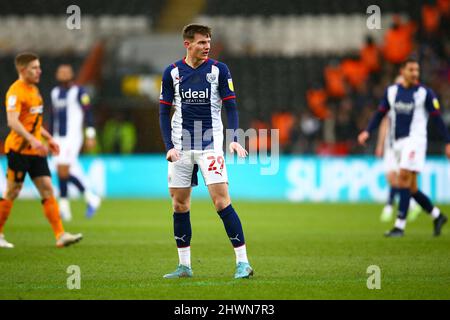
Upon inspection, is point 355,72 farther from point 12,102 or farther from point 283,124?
point 12,102

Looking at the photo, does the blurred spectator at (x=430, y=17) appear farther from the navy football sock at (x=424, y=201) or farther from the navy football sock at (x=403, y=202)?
the navy football sock at (x=403, y=202)

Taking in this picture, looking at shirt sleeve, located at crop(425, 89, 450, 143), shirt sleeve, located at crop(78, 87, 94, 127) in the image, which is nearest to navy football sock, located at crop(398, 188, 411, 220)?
shirt sleeve, located at crop(425, 89, 450, 143)

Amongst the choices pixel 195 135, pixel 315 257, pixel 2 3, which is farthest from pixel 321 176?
pixel 2 3

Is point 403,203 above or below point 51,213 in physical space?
below

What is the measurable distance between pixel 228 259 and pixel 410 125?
3989 millimetres

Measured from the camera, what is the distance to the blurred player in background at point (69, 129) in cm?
1479

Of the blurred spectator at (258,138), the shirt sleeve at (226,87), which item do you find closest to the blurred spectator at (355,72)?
the blurred spectator at (258,138)

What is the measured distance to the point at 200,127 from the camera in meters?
7.81

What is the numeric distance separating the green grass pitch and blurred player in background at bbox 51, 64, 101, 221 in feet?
1.75

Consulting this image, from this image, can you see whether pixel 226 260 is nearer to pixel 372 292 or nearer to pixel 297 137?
pixel 372 292

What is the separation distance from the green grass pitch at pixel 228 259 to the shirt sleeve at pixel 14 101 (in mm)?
1616

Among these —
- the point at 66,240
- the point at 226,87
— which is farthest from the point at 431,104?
the point at 66,240

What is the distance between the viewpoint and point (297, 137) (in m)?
23.1

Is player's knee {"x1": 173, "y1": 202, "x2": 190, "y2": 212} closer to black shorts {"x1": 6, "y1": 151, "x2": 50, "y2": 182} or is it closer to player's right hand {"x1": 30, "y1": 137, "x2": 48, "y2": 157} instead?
player's right hand {"x1": 30, "y1": 137, "x2": 48, "y2": 157}
